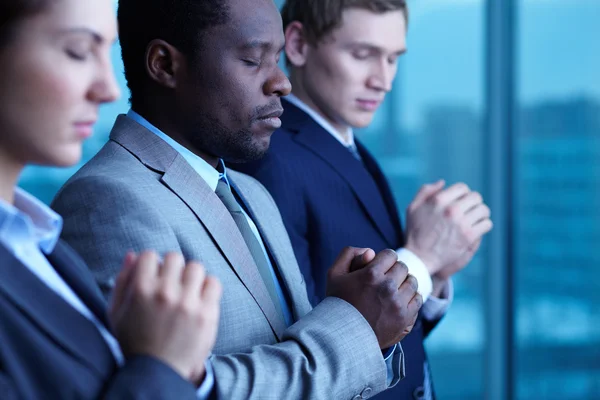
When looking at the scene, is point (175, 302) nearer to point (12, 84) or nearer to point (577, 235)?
point (12, 84)

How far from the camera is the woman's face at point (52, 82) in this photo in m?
0.67

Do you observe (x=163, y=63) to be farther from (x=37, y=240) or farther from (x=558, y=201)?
(x=558, y=201)

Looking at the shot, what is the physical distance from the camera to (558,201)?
361cm

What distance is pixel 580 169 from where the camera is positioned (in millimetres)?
3547

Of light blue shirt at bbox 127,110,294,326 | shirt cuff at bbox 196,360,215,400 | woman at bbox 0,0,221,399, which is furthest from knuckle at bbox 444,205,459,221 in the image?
woman at bbox 0,0,221,399

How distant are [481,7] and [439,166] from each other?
0.79m

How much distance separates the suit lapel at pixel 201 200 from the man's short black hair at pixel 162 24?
104 millimetres

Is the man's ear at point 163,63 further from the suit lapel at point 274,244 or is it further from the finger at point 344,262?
the finger at point 344,262

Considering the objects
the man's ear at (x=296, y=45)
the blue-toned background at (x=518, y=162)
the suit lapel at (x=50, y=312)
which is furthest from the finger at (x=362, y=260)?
the blue-toned background at (x=518, y=162)

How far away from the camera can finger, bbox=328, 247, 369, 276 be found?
1.09m

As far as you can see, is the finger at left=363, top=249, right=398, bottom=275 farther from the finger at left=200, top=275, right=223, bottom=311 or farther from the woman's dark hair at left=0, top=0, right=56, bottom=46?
the woman's dark hair at left=0, top=0, right=56, bottom=46

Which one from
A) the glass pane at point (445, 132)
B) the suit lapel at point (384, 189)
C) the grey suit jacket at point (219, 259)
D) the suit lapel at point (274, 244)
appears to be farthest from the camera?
the glass pane at point (445, 132)

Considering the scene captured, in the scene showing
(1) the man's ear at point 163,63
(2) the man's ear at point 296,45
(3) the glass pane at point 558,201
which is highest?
(2) the man's ear at point 296,45

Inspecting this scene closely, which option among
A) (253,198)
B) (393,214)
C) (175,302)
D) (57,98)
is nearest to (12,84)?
(57,98)
